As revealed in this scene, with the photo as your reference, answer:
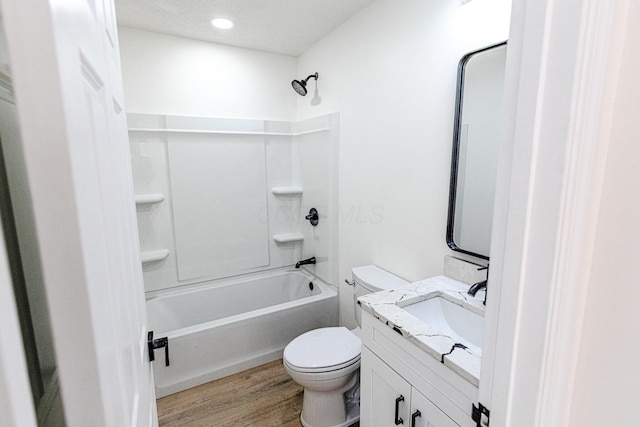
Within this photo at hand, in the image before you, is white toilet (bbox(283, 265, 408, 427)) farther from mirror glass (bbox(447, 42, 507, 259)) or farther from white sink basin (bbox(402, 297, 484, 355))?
mirror glass (bbox(447, 42, 507, 259))

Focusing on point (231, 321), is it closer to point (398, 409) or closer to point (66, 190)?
point (398, 409)

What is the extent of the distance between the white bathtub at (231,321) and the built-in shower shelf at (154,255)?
0.32 m

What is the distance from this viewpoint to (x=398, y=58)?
5.84 ft

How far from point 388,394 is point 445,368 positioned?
14.9 inches

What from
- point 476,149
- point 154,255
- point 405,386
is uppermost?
point 476,149

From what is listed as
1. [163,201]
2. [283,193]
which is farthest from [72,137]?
[283,193]

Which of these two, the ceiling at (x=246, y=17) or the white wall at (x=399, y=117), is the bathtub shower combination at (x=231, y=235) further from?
the ceiling at (x=246, y=17)

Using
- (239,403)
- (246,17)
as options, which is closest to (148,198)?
(246,17)

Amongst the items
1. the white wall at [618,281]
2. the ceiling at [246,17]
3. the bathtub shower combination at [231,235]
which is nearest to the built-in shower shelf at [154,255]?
the bathtub shower combination at [231,235]

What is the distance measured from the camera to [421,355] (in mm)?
1069

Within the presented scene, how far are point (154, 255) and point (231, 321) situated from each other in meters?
0.89

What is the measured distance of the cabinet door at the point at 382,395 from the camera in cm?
116

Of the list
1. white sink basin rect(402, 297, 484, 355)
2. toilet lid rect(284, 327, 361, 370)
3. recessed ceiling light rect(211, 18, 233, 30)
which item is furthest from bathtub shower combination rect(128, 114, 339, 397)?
white sink basin rect(402, 297, 484, 355)

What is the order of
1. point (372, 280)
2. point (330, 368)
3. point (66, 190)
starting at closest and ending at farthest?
1. point (66, 190)
2. point (330, 368)
3. point (372, 280)
